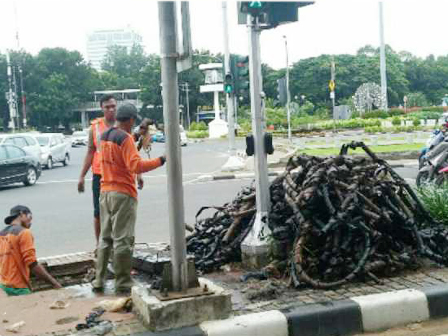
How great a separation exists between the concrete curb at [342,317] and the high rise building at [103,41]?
396ft

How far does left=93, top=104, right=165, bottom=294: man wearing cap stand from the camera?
4.87 m

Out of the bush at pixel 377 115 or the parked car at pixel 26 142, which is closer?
the parked car at pixel 26 142

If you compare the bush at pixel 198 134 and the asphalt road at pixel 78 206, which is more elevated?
the bush at pixel 198 134

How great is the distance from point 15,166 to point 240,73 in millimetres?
7256

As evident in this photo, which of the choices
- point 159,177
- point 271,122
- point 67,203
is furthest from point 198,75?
point 67,203

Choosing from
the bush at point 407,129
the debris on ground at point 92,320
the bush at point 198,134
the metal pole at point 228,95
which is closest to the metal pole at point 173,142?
the debris on ground at point 92,320

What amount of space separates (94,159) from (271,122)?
155 feet

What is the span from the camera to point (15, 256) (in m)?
5.19

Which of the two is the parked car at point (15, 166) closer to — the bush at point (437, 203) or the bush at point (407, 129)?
the bush at point (437, 203)

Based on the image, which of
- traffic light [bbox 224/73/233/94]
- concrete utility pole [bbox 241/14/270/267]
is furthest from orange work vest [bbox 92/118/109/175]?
traffic light [bbox 224/73/233/94]

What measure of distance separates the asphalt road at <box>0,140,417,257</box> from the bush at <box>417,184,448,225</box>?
3764 millimetres

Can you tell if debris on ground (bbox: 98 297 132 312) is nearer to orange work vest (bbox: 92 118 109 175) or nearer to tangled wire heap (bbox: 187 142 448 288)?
tangled wire heap (bbox: 187 142 448 288)

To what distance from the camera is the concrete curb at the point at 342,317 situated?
155 inches

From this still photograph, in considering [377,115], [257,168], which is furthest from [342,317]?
[377,115]
